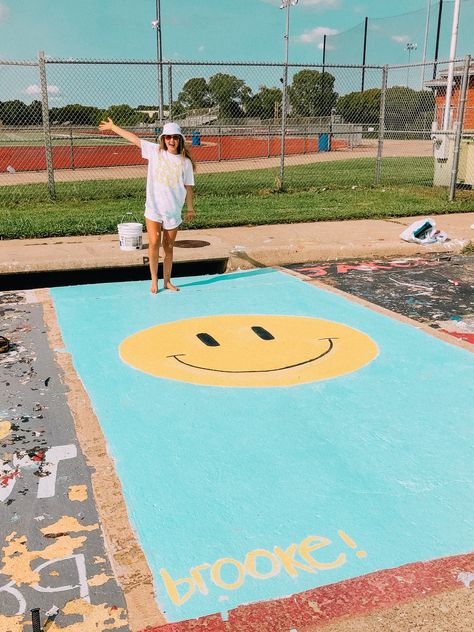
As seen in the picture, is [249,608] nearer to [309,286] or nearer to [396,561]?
[396,561]

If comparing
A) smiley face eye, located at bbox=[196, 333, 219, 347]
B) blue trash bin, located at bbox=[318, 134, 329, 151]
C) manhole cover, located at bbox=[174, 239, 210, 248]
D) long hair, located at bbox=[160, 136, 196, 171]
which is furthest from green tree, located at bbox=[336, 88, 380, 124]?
smiley face eye, located at bbox=[196, 333, 219, 347]

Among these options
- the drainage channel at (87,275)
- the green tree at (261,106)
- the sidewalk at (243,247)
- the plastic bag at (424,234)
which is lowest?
the drainage channel at (87,275)

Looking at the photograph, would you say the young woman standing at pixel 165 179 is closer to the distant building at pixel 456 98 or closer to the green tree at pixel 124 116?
the green tree at pixel 124 116

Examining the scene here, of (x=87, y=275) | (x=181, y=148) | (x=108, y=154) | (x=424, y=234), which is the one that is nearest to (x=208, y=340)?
(x=181, y=148)

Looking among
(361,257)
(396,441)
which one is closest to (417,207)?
(361,257)

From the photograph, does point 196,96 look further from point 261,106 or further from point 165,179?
point 165,179

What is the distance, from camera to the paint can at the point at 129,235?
7.33 meters

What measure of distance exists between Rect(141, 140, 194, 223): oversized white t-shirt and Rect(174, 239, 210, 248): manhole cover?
153 centimetres

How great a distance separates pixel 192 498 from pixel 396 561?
907mm

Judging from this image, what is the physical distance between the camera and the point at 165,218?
6293 mm

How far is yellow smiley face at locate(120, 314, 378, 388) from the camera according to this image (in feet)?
13.9

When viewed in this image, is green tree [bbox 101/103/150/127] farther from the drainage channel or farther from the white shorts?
the white shorts

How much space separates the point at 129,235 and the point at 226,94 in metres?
14.2

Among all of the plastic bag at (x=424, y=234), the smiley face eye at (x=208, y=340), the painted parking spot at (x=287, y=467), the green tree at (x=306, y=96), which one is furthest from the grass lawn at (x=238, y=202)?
the green tree at (x=306, y=96)
